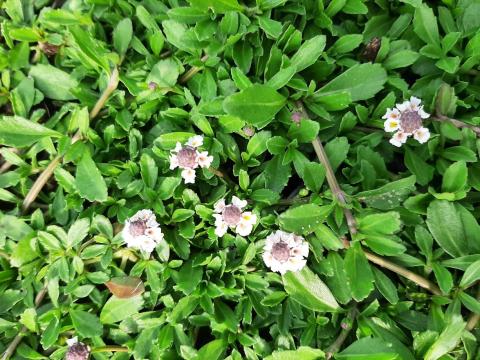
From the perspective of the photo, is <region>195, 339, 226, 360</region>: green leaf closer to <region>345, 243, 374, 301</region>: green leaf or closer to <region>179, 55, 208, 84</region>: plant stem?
<region>345, 243, 374, 301</region>: green leaf

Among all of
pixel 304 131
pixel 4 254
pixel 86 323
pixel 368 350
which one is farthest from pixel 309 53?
pixel 4 254

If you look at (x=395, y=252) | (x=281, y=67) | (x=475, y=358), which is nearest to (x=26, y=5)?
(x=281, y=67)

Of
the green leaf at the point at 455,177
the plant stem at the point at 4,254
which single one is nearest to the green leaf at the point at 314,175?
the green leaf at the point at 455,177

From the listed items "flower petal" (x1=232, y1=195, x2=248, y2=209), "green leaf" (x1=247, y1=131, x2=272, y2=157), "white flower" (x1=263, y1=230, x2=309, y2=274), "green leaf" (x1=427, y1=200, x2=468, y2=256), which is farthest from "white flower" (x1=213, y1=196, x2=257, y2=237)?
"green leaf" (x1=427, y1=200, x2=468, y2=256)

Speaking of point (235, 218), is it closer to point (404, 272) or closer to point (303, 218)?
point (303, 218)

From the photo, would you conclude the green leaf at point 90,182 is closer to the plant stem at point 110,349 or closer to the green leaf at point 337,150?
the plant stem at point 110,349

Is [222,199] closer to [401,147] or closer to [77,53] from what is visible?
[401,147]
